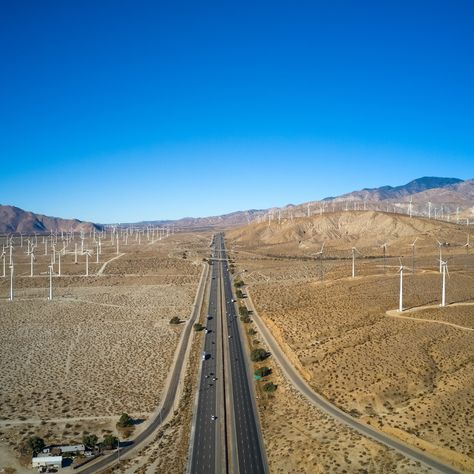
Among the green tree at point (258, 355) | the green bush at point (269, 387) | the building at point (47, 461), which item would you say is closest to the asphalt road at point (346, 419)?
the green tree at point (258, 355)

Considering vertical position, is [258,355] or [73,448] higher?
[258,355]

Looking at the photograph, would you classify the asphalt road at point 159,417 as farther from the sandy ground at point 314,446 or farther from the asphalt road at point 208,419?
the sandy ground at point 314,446

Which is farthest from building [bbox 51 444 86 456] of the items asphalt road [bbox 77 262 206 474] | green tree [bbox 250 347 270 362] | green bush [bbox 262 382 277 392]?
green tree [bbox 250 347 270 362]

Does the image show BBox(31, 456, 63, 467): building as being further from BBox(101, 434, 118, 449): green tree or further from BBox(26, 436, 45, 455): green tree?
BBox(101, 434, 118, 449): green tree

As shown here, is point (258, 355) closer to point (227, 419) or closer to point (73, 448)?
point (227, 419)

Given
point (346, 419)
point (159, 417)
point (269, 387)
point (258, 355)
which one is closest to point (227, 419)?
point (159, 417)
